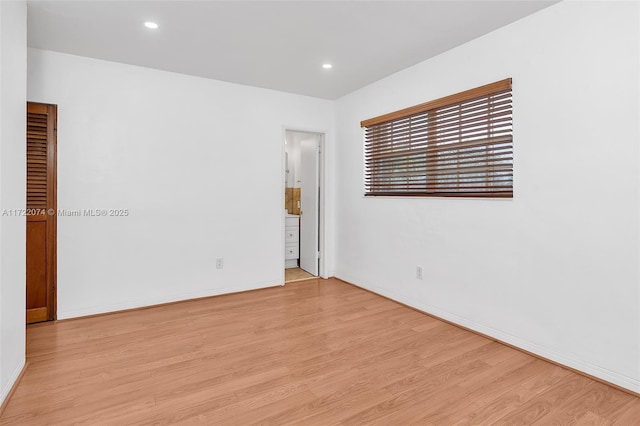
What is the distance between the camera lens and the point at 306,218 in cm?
530

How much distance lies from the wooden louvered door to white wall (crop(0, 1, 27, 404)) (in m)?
0.98

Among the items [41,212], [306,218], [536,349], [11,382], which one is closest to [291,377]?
[11,382]

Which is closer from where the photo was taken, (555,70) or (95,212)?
(555,70)

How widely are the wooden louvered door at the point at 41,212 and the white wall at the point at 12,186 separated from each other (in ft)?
3.22

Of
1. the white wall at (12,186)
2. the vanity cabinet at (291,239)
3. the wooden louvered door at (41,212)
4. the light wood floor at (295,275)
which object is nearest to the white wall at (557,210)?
the light wood floor at (295,275)

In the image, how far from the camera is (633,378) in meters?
2.08

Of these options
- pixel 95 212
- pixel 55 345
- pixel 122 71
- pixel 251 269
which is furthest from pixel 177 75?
pixel 55 345

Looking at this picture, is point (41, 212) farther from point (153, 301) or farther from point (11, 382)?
point (11, 382)

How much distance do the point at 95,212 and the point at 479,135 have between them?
12.3 feet

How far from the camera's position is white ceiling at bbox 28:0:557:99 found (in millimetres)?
2428

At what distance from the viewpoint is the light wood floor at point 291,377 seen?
1.85 m

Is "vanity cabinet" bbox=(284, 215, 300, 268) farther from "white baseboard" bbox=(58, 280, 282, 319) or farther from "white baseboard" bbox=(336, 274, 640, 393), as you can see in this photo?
"white baseboard" bbox=(336, 274, 640, 393)

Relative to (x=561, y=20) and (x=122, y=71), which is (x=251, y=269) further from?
(x=561, y=20)

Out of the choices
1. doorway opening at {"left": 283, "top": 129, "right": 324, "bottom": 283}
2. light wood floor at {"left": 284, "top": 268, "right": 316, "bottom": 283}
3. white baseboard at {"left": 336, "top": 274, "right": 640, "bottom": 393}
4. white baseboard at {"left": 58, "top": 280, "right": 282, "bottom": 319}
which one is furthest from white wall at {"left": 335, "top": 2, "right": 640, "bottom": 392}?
white baseboard at {"left": 58, "top": 280, "right": 282, "bottom": 319}
